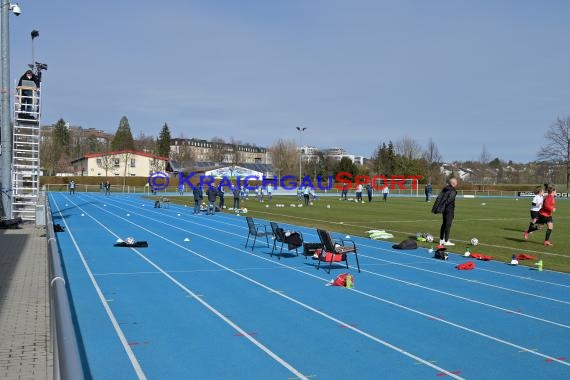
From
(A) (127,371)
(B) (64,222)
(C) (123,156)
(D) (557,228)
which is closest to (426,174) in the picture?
(C) (123,156)

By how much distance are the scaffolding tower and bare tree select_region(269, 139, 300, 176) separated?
86096 mm

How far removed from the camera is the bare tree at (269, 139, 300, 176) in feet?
365

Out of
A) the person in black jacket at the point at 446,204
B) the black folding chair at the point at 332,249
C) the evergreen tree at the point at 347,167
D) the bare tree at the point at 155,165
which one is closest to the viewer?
the black folding chair at the point at 332,249

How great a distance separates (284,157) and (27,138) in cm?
9716

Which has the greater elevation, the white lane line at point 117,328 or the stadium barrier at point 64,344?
the stadium barrier at point 64,344

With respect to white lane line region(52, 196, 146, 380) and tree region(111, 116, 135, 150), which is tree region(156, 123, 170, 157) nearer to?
tree region(111, 116, 135, 150)

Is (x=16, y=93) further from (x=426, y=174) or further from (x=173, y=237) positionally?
(x=426, y=174)

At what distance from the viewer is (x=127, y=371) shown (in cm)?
546

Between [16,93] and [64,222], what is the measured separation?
17.7 ft

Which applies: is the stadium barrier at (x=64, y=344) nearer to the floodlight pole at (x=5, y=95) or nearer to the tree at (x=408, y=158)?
the floodlight pole at (x=5, y=95)

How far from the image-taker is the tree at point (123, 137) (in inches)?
4750

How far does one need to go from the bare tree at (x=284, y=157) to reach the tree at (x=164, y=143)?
23.1 metres

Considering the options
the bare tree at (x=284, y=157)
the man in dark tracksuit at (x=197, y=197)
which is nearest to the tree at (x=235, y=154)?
the bare tree at (x=284, y=157)

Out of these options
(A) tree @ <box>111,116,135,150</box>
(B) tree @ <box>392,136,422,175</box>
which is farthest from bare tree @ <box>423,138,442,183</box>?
(A) tree @ <box>111,116,135,150</box>
